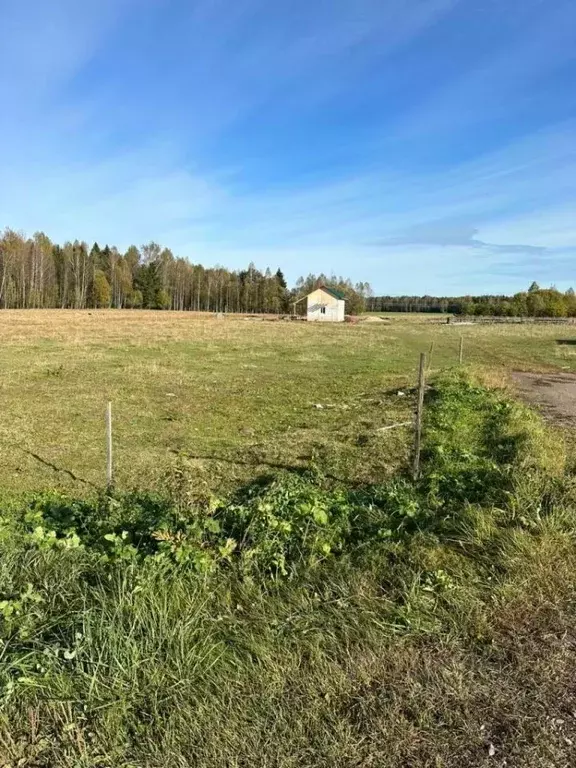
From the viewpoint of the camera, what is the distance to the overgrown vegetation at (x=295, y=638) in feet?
7.79

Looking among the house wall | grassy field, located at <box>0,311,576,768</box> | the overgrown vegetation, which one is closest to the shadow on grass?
grassy field, located at <box>0,311,576,768</box>

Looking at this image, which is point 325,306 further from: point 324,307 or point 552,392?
point 552,392

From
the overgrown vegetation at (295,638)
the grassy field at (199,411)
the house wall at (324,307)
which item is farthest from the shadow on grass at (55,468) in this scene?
the house wall at (324,307)

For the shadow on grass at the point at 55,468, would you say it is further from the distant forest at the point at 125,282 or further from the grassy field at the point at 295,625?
the distant forest at the point at 125,282

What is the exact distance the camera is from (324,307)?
239 ft

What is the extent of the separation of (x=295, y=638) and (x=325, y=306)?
7098 centimetres

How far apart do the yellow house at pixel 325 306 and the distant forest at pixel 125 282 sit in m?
24.6

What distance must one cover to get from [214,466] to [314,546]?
16.0ft

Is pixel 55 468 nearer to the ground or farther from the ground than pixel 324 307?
nearer to the ground

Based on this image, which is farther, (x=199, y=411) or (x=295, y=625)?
(x=199, y=411)

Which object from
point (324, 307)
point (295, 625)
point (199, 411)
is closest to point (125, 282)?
point (324, 307)

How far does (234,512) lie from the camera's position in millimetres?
4957

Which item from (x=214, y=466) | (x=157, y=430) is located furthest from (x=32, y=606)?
(x=157, y=430)

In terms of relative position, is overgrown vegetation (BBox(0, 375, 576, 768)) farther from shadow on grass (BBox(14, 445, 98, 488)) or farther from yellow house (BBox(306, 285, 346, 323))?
yellow house (BBox(306, 285, 346, 323))
